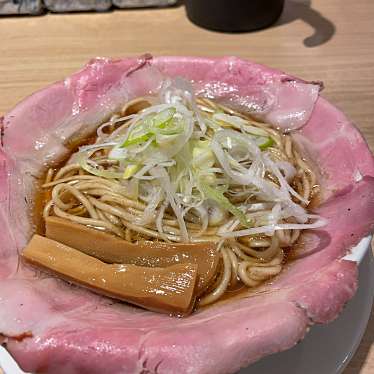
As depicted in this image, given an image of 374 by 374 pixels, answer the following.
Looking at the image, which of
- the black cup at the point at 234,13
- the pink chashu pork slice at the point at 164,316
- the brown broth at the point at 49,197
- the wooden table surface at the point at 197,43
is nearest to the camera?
the pink chashu pork slice at the point at 164,316

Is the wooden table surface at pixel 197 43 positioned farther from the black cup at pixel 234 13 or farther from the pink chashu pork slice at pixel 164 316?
the pink chashu pork slice at pixel 164 316

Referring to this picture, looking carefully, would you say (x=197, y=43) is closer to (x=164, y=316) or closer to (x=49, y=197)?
(x=49, y=197)

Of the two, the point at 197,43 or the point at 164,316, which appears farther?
the point at 197,43

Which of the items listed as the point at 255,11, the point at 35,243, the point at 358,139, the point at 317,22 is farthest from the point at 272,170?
the point at 317,22

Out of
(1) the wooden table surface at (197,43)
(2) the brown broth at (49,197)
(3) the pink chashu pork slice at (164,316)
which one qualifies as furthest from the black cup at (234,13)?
(2) the brown broth at (49,197)

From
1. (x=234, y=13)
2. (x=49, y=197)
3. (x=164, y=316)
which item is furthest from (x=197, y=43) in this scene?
(x=164, y=316)

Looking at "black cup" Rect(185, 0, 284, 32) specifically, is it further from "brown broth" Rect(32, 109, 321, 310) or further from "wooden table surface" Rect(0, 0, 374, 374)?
"brown broth" Rect(32, 109, 321, 310)
